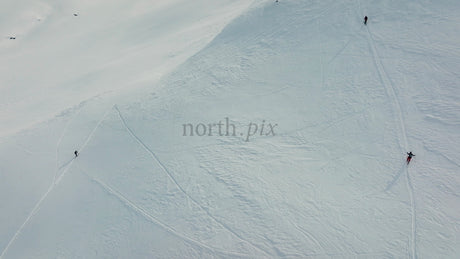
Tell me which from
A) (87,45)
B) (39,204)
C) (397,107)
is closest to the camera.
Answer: (39,204)

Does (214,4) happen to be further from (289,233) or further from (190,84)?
(289,233)

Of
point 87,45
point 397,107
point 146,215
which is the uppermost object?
point 87,45

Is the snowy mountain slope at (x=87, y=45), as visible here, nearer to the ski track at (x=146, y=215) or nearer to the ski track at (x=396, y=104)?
the ski track at (x=146, y=215)

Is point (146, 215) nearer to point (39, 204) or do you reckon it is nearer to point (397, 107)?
point (39, 204)

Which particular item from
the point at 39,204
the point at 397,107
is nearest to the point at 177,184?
the point at 39,204

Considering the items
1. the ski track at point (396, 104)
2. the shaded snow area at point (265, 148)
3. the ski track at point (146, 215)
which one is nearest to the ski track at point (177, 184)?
the shaded snow area at point (265, 148)

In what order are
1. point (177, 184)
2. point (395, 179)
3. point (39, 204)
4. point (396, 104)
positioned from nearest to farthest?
point (395, 179) → point (177, 184) → point (39, 204) → point (396, 104)

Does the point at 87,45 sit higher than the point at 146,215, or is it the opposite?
the point at 87,45

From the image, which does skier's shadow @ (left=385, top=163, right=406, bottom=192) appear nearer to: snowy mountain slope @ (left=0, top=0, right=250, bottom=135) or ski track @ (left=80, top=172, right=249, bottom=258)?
ski track @ (left=80, top=172, right=249, bottom=258)

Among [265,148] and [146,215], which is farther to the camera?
[265,148]
